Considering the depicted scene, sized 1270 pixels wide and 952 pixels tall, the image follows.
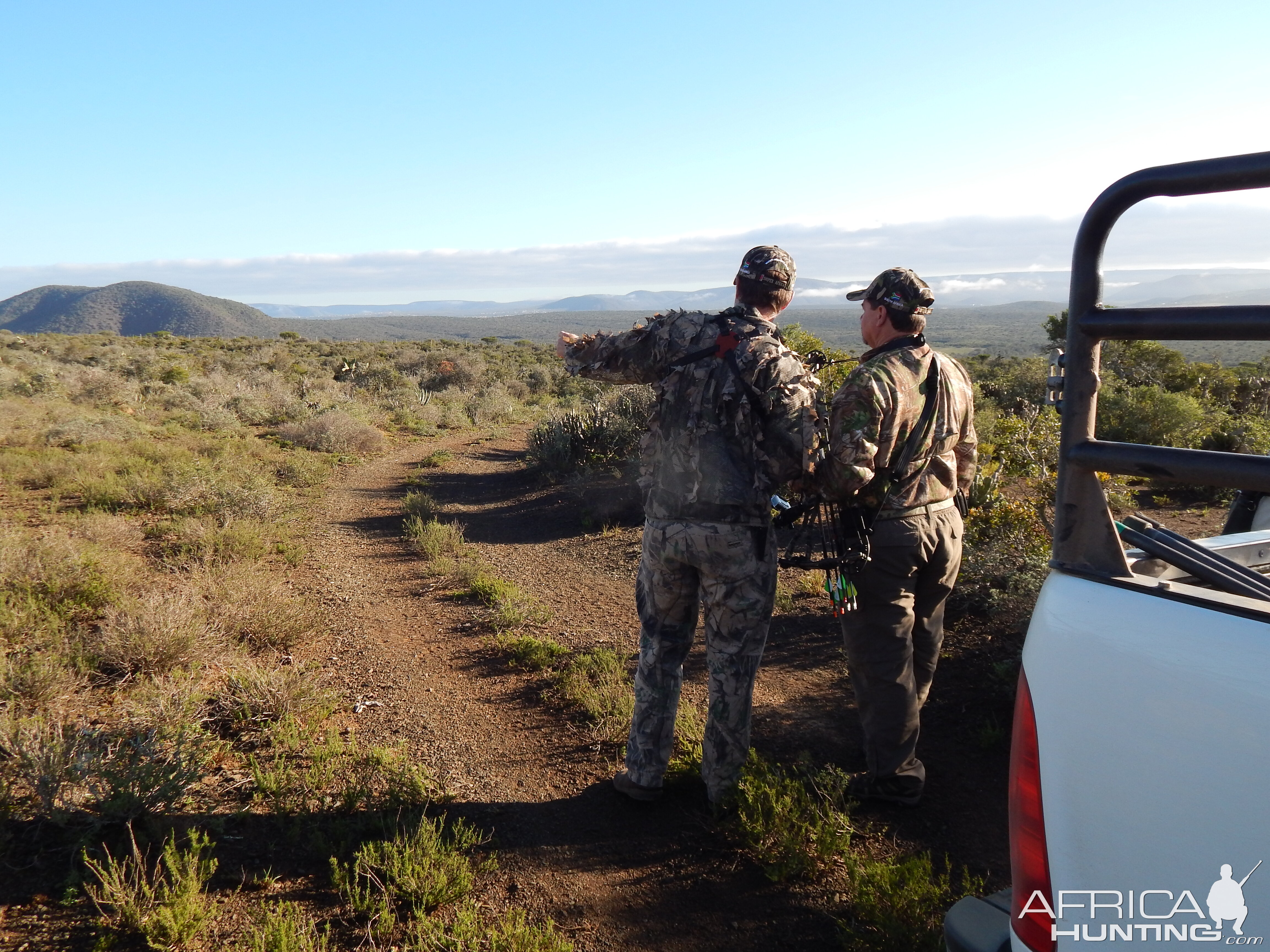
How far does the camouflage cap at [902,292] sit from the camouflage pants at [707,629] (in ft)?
3.33

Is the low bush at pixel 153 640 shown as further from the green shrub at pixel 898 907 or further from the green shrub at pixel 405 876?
the green shrub at pixel 898 907

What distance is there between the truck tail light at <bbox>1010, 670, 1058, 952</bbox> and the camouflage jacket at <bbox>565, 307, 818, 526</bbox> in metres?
1.54

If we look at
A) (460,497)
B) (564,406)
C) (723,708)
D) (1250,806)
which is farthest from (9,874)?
(564,406)

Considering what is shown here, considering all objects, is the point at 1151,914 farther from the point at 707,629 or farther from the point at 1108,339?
the point at 707,629

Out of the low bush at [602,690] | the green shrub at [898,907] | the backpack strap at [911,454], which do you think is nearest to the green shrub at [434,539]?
the low bush at [602,690]

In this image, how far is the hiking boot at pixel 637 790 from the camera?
10.7ft

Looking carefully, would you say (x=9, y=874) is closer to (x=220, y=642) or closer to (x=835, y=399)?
(x=220, y=642)

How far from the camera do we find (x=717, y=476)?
290cm

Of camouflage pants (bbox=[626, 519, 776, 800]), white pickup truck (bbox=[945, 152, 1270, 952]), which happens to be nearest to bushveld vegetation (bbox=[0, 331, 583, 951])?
camouflage pants (bbox=[626, 519, 776, 800])

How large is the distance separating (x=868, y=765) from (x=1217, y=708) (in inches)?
91.9

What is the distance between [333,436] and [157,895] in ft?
36.8

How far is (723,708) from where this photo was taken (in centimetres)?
305

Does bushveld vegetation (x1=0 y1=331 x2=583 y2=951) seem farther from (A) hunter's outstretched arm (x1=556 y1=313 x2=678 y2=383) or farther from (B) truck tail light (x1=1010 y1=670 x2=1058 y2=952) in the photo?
(A) hunter's outstretched arm (x1=556 y1=313 x2=678 y2=383)

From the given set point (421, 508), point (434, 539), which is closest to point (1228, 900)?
point (434, 539)
